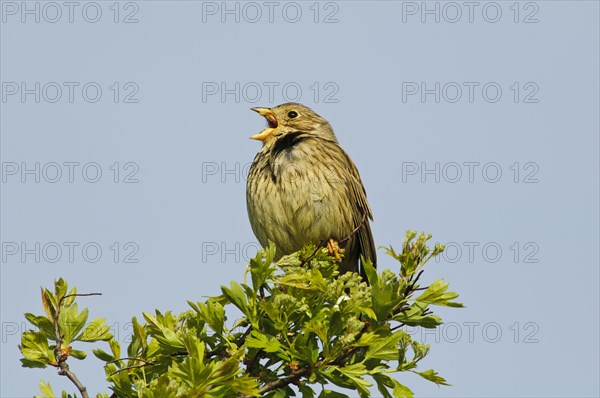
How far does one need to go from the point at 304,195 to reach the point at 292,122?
38.4 inches

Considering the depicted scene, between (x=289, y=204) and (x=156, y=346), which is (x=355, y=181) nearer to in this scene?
(x=289, y=204)

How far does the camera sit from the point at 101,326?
176 inches

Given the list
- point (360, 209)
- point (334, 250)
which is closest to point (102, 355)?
point (334, 250)

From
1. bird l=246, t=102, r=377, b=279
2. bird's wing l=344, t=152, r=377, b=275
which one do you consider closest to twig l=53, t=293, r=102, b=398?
bird l=246, t=102, r=377, b=279

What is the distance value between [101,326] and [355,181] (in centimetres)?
323

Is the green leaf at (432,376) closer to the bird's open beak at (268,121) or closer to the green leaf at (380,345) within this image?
the green leaf at (380,345)

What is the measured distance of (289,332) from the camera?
446 cm

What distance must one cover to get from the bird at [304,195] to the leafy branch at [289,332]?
1.94 metres

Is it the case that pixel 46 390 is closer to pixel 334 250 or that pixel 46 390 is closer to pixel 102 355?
pixel 102 355

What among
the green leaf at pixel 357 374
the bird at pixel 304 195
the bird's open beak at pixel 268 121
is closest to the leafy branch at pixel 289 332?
the green leaf at pixel 357 374

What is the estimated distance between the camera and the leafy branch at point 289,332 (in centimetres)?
429

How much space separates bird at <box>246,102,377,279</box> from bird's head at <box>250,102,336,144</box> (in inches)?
0.4

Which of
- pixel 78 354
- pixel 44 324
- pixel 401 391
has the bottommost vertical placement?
pixel 401 391

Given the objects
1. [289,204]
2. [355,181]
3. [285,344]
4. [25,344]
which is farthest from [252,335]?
[355,181]
